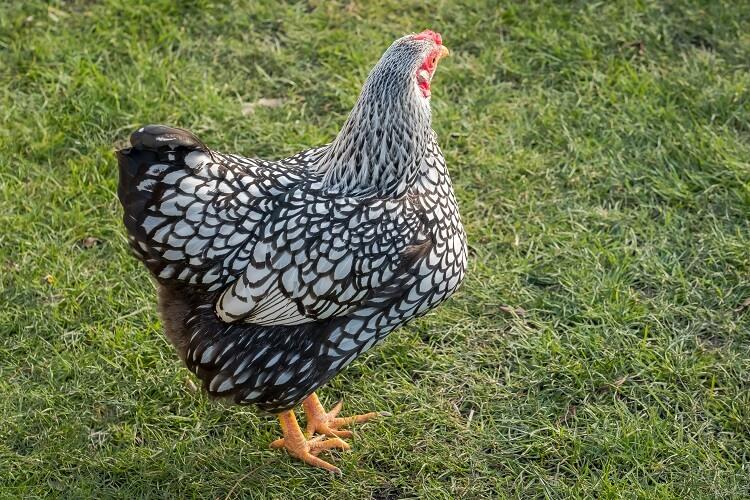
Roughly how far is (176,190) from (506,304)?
6.10 ft

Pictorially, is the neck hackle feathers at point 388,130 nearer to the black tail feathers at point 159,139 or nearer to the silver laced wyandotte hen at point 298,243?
the silver laced wyandotte hen at point 298,243

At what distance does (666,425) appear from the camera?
157 inches

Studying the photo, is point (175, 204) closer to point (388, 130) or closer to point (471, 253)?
point (388, 130)

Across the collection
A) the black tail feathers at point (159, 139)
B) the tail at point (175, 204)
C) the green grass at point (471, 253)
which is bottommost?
the green grass at point (471, 253)

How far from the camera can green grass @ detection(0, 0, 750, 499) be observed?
394 cm

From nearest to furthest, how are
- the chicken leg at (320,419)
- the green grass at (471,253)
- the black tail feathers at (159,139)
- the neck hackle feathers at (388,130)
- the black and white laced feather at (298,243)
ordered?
the black tail feathers at (159,139) < the black and white laced feather at (298,243) < the neck hackle feathers at (388,130) < the green grass at (471,253) < the chicken leg at (320,419)

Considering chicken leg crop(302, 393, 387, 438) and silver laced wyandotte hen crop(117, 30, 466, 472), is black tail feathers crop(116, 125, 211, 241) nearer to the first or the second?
silver laced wyandotte hen crop(117, 30, 466, 472)

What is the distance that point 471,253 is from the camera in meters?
4.76

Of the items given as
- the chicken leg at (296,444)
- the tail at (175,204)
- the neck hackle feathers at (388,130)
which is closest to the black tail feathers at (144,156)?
the tail at (175,204)

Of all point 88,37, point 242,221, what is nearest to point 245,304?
point 242,221

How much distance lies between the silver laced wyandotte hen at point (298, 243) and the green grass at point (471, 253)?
24.9 inches

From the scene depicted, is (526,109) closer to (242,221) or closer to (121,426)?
(242,221)

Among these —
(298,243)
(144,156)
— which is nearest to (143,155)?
(144,156)

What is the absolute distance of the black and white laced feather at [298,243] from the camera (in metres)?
3.38
